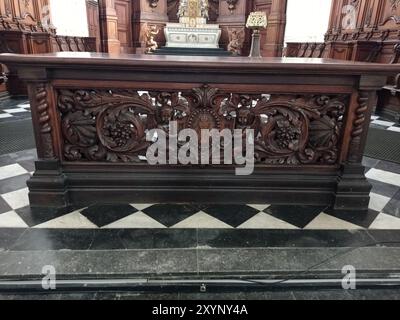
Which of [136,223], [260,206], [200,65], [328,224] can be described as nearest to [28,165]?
[136,223]

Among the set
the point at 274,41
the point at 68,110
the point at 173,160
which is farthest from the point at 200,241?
the point at 274,41

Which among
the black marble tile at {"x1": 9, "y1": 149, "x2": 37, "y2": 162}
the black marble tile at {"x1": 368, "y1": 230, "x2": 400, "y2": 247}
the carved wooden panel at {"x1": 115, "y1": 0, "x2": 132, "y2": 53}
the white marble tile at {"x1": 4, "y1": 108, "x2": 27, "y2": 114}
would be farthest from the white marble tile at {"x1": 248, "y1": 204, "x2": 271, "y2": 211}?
the carved wooden panel at {"x1": 115, "y1": 0, "x2": 132, "y2": 53}

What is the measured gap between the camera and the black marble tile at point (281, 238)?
161 centimetres

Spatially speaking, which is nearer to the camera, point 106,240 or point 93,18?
point 106,240

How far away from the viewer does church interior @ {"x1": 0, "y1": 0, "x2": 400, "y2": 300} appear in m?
1.38

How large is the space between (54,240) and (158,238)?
1.79 feet

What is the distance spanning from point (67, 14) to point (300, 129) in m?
7.57

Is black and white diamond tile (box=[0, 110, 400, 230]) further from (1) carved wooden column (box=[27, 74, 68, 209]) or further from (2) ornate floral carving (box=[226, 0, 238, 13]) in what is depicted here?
(2) ornate floral carving (box=[226, 0, 238, 13])

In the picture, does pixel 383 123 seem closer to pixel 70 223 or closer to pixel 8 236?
pixel 70 223

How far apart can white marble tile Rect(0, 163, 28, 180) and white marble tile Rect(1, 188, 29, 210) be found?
1.11 ft

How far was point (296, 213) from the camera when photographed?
1928 millimetres

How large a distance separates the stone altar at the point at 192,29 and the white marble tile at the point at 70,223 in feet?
24.0

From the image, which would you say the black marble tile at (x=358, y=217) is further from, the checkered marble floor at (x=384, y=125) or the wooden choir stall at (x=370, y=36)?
the wooden choir stall at (x=370, y=36)

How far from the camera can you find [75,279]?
52.9 inches
